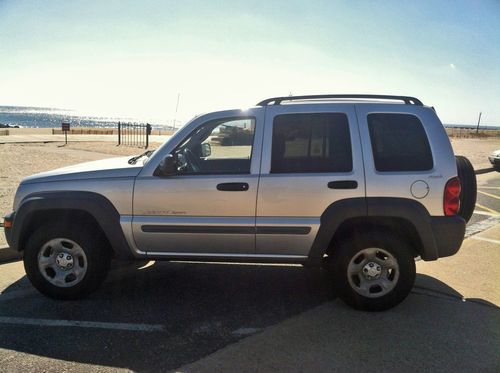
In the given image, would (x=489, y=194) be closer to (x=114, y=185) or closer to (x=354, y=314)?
(x=354, y=314)

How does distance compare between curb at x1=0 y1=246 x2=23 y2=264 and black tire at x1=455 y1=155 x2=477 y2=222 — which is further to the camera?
curb at x1=0 y1=246 x2=23 y2=264

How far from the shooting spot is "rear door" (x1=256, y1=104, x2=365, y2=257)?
3.60 meters

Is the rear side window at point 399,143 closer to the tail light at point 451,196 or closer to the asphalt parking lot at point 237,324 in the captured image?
the tail light at point 451,196

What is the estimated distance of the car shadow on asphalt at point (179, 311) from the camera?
306 centimetres

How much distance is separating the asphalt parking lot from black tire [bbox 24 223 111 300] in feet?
0.41

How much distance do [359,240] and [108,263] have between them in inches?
93.4

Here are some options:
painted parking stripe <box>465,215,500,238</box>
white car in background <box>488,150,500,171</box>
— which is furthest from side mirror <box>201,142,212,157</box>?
white car in background <box>488,150,500,171</box>

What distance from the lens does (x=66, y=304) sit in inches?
152

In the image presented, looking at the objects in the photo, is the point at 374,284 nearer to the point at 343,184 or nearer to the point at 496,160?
the point at 343,184

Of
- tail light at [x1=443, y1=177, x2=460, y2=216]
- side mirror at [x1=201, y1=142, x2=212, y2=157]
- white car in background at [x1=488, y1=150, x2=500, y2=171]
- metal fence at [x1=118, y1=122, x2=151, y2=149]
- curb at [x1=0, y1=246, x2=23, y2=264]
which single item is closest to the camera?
tail light at [x1=443, y1=177, x2=460, y2=216]

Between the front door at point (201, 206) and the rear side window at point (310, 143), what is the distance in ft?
0.64

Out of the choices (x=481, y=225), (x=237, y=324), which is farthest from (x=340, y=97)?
(x=481, y=225)

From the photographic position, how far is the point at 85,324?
11.3 feet

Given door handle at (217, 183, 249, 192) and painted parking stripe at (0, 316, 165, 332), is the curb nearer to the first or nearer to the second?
painted parking stripe at (0, 316, 165, 332)
